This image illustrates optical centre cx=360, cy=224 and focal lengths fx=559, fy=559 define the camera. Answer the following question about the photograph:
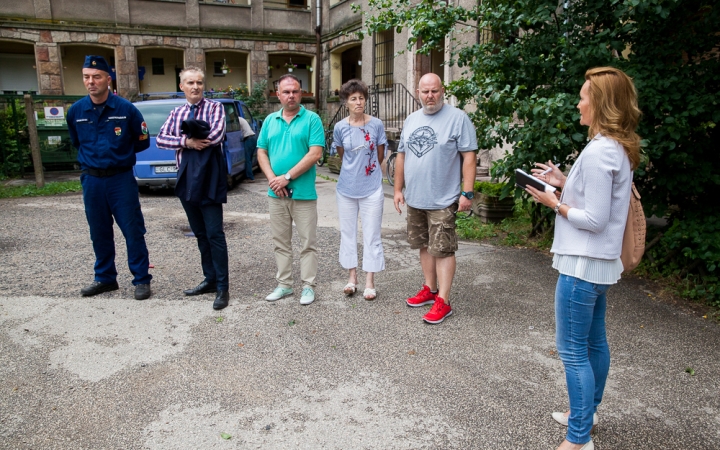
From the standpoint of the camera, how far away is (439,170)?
4203 mm

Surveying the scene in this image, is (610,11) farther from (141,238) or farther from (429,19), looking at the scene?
(141,238)

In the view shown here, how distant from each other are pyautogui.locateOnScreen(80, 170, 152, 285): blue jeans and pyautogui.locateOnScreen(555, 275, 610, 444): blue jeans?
370 centimetres

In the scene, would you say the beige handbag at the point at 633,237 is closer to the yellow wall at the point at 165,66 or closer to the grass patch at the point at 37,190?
the grass patch at the point at 37,190

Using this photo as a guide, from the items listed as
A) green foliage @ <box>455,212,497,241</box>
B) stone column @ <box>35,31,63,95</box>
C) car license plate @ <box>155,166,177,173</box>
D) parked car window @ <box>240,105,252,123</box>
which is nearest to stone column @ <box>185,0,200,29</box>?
stone column @ <box>35,31,63,95</box>

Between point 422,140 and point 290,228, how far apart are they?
4.60 feet

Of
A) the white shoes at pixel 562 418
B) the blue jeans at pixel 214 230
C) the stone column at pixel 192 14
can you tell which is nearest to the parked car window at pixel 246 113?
the blue jeans at pixel 214 230

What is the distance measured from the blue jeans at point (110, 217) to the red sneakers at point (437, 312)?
2.56 meters

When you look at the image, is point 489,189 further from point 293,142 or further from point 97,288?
point 97,288

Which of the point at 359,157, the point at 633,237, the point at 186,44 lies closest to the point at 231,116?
the point at 359,157

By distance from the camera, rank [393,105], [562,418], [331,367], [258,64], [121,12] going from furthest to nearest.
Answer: [258,64]
[121,12]
[393,105]
[331,367]
[562,418]

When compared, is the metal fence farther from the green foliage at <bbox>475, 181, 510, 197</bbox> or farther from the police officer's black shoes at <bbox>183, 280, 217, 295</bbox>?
the police officer's black shoes at <bbox>183, 280, 217, 295</bbox>

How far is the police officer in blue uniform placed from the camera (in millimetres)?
4750

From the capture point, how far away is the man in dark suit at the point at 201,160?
4566 millimetres

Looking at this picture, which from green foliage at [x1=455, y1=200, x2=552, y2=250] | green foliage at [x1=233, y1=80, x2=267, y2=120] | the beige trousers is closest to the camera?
the beige trousers
